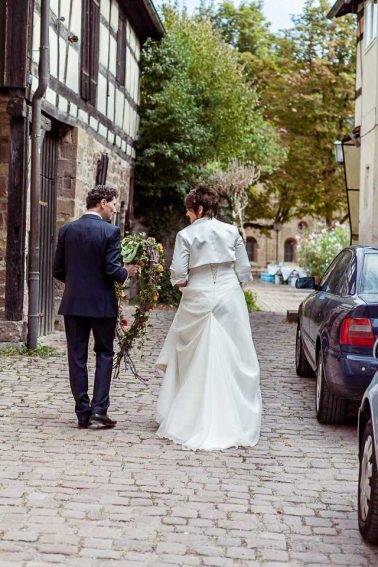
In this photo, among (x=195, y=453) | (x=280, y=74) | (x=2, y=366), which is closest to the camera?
(x=195, y=453)

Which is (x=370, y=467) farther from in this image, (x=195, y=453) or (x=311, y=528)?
(x=195, y=453)

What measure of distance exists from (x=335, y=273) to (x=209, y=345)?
6.81 feet

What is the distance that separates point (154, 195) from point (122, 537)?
18.4 metres

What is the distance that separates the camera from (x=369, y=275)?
787 cm

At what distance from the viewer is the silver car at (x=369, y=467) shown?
15.0ft

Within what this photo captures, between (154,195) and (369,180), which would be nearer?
(369,180)

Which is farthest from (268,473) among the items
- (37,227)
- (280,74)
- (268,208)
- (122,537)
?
(268,208)

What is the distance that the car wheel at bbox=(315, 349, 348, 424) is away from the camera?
7857mm

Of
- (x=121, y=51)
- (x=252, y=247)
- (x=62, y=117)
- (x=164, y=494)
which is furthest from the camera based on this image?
(x=252, y=247)

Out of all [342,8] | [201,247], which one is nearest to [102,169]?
[342,8]

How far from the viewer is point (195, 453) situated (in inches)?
267

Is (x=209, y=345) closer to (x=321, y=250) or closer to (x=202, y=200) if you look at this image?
(x=202, y=200)

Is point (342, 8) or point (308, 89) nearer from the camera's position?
point (342, 8)

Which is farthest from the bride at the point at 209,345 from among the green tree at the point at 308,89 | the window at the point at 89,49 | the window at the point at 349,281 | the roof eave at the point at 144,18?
the green tree at the point at 308,89
